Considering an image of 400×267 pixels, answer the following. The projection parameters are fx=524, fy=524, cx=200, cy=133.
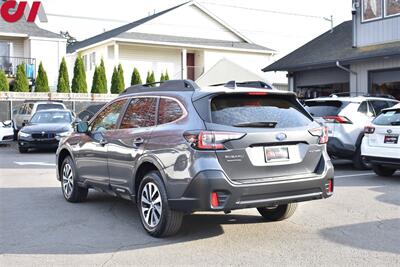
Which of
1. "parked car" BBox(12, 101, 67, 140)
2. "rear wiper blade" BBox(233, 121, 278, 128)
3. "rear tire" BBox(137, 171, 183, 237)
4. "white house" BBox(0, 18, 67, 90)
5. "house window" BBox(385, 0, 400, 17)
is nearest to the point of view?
"rear wiper blade" BBox(233, 121, 278, 128)

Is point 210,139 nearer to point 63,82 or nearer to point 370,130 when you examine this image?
point 370,130

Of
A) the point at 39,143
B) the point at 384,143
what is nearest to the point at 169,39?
the point at 39,143

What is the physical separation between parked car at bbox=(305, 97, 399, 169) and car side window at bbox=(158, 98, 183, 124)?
19.4ft

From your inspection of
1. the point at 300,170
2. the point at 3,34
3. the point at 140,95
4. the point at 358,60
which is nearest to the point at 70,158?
the point at 140,95

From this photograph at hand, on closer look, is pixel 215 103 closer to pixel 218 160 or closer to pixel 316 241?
pixel 218 160

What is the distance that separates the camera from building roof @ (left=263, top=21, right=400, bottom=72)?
1814 cm

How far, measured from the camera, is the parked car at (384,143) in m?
9.97

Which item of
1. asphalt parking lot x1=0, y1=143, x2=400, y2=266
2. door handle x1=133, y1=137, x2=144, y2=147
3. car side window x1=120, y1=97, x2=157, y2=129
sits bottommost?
asphalt parking lot x1=0, y1=143, x2=400, y2=266

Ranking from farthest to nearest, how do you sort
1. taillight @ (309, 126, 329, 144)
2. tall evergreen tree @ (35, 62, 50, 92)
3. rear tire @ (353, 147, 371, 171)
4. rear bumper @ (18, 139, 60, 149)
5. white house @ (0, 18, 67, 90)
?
white house @ (0, 18, 67, 90), tall evergreen tree @ (35, 62, 50, 92), rear bumper @ (18, 139, 60, 149), rear tire @ (353, 147, 371, 171), taillight @ (309, 126, 329, 144)

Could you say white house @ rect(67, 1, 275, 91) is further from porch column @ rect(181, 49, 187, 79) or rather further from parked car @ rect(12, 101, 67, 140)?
parked car @ rect(12, 101, 67, 140)

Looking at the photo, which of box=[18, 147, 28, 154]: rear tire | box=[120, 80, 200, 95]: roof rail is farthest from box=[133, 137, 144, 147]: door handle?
box=[18, 147, 28, 154]: rear tire

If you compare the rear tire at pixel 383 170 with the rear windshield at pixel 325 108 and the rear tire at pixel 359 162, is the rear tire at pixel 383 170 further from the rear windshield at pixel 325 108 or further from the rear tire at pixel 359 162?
the rear windshield at pixel 325 108

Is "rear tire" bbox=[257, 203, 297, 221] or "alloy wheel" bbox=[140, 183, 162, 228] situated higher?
"alloy wheel" bbox=[140, 183, 162, 228]

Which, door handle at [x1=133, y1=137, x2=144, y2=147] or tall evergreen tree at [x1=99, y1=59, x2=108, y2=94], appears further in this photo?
tall evergreen tree at [x1=99, y1=59, x2=108, y2=94]
